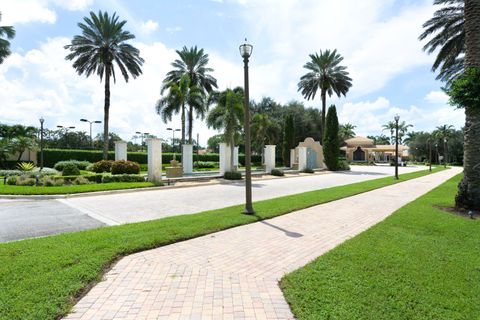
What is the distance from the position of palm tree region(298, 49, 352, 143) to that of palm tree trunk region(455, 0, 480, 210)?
2739 centimetres

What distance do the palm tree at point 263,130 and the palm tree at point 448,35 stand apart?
20036mm

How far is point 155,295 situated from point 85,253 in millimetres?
1888

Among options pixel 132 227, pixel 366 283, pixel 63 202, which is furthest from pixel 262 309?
pixel 63 202

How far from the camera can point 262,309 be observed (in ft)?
10.5

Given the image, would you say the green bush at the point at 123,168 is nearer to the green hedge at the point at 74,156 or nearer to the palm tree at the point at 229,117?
the palm tree at the point at 229,117

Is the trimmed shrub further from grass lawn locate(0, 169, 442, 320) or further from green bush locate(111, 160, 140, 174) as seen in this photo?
grass lawn locate(0, 169, 442, 320)

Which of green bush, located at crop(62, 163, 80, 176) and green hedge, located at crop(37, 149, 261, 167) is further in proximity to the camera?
green hedge, located at crop(37, 149, 261, 167)

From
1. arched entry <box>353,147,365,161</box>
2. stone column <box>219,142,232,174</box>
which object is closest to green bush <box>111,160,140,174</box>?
stone column <box>219,142,232,174</box>

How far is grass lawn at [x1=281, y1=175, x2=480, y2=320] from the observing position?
309cm

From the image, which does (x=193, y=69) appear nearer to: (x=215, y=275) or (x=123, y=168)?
(x=123, y=168)

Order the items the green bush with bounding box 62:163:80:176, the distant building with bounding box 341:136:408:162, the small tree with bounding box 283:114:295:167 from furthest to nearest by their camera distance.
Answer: the distant building with bounding box 341:136:408:162, the small tree with bounding box 283:114:295:167, the green bush with bounding box 62:163:80:176

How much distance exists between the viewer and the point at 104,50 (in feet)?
89.0

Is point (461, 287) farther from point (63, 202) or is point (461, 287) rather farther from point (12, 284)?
point (63, 202)

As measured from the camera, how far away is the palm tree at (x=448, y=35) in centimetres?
2053
